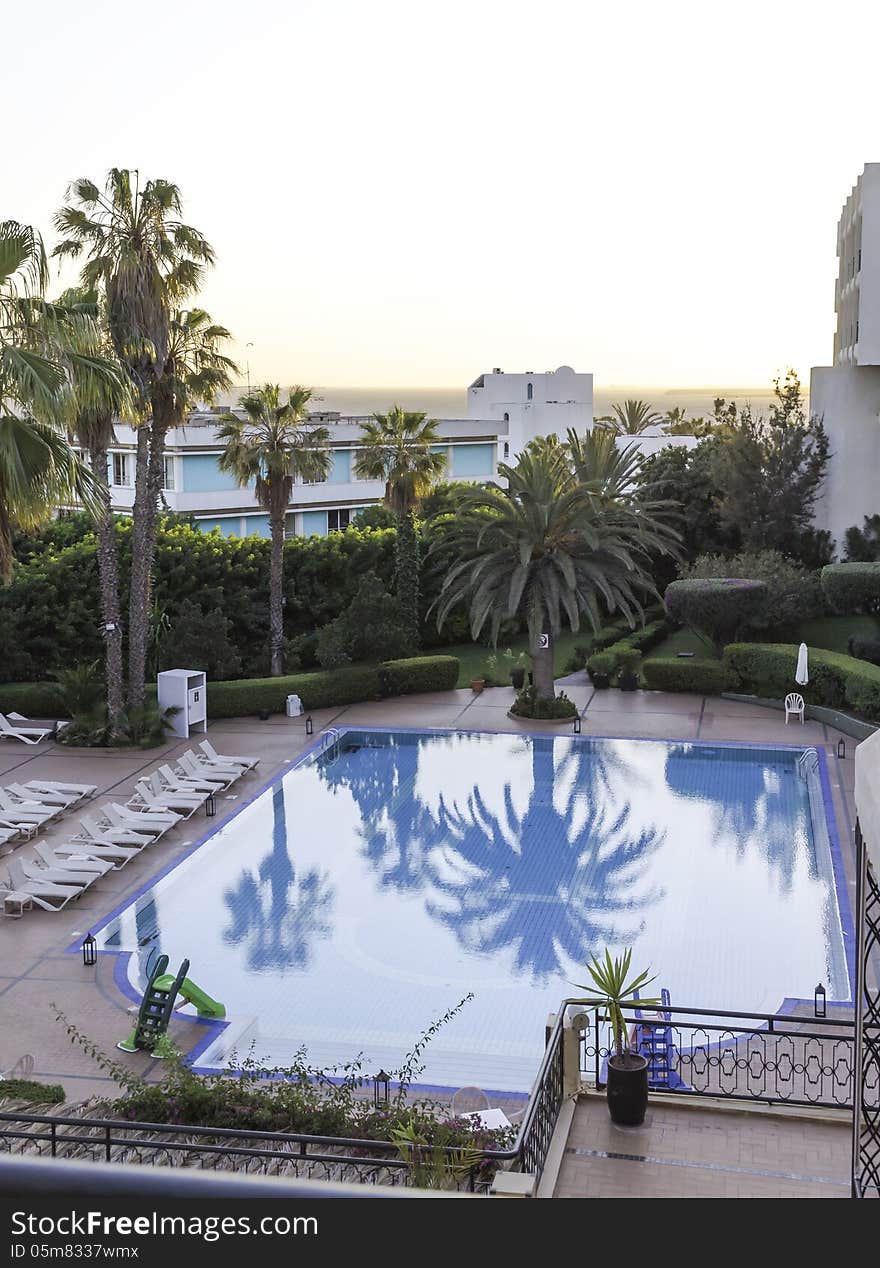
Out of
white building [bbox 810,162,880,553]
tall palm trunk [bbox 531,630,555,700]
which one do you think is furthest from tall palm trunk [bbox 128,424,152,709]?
white building [bbox 810,162,880,553]

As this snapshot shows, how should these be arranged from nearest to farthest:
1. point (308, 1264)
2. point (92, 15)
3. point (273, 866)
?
1. point (308, 1264)
2. point (92, 15)
3. point (273, 866)

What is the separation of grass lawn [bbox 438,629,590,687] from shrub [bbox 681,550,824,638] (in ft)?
13.2

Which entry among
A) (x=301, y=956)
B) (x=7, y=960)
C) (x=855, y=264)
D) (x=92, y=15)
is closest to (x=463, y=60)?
(x=92, y=15)

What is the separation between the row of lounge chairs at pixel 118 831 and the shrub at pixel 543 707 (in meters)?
6.94

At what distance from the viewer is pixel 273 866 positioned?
814 inches

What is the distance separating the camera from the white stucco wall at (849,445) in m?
37.0

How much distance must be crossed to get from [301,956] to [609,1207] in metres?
15.4

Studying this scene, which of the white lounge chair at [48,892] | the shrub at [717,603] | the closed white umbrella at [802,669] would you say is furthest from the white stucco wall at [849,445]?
the white lounge chair at [48,892]

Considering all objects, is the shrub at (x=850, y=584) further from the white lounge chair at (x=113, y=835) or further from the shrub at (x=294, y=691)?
the white lounge chair at (x=113, y=835)

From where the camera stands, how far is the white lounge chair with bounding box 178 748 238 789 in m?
24.1

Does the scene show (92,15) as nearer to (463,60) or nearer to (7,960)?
(463,60)

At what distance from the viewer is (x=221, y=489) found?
45.7m

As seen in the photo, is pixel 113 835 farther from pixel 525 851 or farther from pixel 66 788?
pixel 525 851

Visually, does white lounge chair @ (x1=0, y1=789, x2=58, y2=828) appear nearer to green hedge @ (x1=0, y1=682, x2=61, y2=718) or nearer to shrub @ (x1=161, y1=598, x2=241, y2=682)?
green hedge @ (x1=0, y1=682, x2=61, y2=718)
